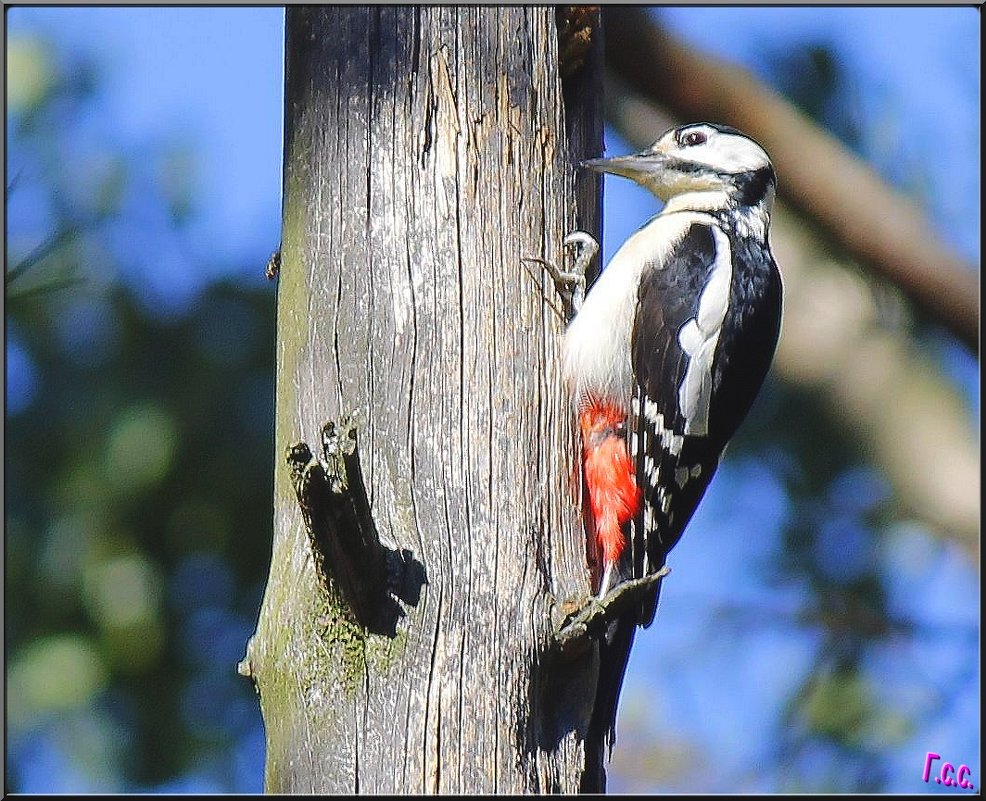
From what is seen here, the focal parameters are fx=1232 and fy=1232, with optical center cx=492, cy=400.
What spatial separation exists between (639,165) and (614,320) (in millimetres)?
678

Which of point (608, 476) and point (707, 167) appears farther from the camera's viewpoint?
point (707, 167)

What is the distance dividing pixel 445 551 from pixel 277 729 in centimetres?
42

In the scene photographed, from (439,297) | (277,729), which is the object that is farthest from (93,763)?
(439,297)

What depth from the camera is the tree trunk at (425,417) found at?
2.04 meters

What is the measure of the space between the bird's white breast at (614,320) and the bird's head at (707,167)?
0.60ft

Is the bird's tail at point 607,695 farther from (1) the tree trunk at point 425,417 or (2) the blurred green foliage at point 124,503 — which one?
(2) the blurred green foliage at point 124,503

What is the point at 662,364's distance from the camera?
302 cm

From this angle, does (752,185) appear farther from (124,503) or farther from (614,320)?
(124,503)

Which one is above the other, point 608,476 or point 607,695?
point 608,476

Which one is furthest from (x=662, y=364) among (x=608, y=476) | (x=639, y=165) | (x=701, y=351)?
(x=639, y=165)

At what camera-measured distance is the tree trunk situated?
80.5 inches

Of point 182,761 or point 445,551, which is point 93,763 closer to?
point 182,761

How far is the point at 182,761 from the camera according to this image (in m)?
3.93

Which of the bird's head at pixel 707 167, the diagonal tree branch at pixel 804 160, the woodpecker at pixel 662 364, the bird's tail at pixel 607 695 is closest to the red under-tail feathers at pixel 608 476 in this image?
the woodpecker at pixel 662 364
